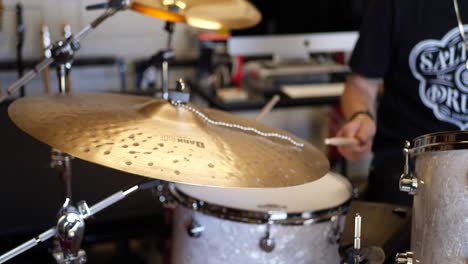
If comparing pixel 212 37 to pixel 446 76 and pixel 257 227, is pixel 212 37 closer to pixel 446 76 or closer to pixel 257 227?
pixel 446 76

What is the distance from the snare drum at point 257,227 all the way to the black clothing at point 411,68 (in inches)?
14.8

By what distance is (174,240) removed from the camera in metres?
1.36

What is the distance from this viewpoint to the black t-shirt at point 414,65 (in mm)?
1490

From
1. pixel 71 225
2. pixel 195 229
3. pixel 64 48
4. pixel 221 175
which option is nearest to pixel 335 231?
pixel 195 229

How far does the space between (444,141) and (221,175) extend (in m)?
0.33

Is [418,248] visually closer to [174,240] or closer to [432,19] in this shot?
[174,240]

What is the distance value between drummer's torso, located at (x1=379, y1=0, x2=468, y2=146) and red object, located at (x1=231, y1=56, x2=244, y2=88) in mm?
1134

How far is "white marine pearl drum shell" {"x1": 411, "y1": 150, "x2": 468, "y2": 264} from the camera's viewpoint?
81 cm

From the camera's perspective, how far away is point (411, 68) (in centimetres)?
155

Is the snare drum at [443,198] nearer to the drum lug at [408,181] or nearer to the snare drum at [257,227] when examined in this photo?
the drum lug at [408,181]

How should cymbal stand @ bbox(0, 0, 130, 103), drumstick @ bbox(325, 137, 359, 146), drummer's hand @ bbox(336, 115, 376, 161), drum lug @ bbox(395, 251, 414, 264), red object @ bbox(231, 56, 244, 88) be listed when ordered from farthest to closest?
red object @ bbox(231, 56, 244, 88) → drummer's hand @ bbox(336, 115, 376, 161) → drumstick @ bbox(325, 137, 359, 146) → cymbal stand @ bbox(0, 0, 130, 103) → drum lug @ bbox(395, 251, 414, 264)

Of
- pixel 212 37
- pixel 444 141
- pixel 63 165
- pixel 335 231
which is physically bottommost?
pixel 335 231

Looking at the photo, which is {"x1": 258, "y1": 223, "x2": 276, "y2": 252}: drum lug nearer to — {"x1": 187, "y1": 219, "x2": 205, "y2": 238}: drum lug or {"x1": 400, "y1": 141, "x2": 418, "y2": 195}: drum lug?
{"x1": 187, "y1": 219, "x2": 205, "y2": 238}: drum lug

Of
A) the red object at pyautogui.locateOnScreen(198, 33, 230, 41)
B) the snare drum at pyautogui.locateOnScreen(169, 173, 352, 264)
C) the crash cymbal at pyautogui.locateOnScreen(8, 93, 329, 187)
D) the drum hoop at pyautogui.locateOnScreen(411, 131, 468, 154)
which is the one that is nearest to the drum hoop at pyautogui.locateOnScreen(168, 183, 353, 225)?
the snare drum at pyautogui.locateOnScreen(169, 173, 352, 264)
